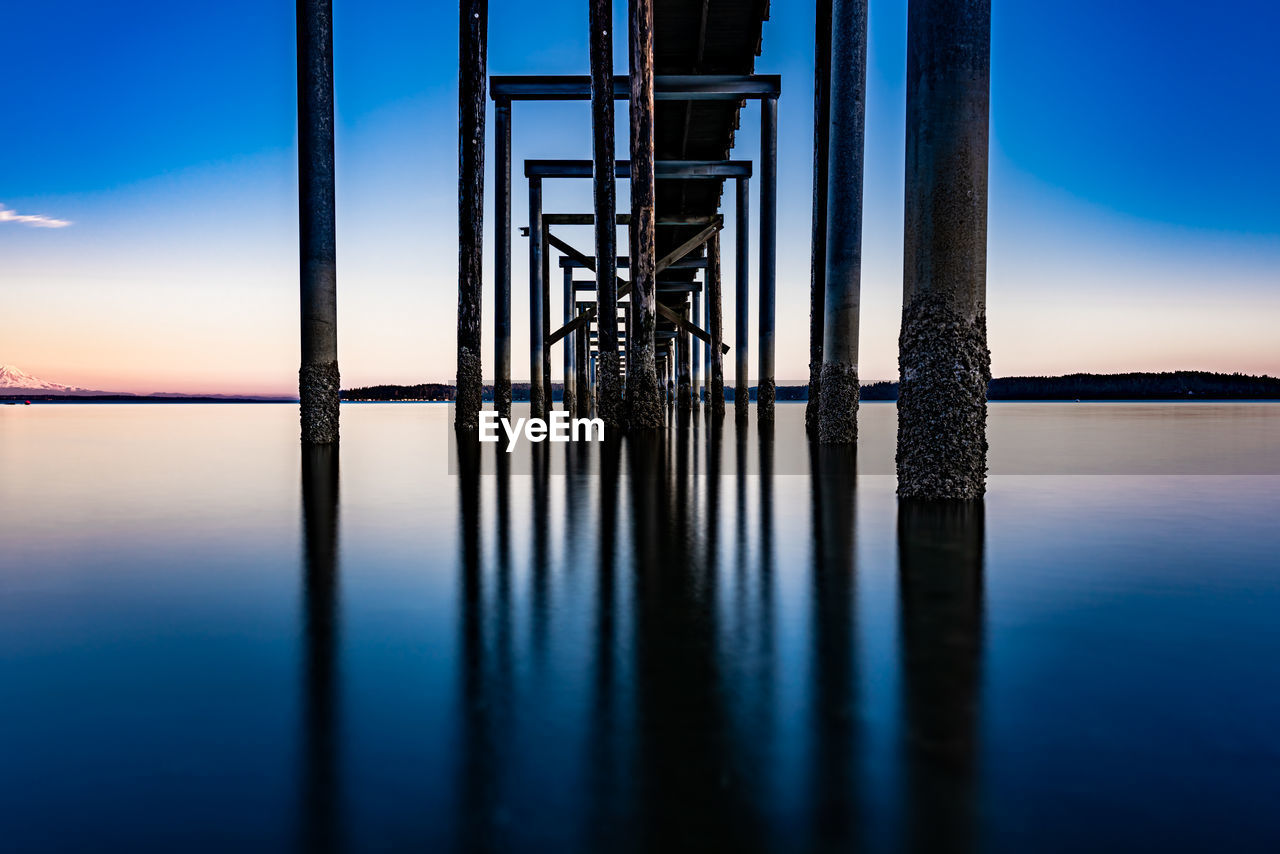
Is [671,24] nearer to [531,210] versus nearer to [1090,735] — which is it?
[531,210]

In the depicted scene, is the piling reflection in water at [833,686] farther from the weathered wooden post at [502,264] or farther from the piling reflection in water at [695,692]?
the weathered wooden post at [502,264]

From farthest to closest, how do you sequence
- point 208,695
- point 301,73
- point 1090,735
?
point 301,73
point 208,695
point 1090,735

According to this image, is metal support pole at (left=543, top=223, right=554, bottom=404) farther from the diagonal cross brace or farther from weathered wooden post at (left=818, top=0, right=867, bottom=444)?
weathered wooden post at (left=818, top=0, right=867, bottom=444)

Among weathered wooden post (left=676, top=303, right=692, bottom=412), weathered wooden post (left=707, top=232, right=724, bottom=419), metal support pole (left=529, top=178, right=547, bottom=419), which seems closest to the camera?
metal support pole (left=529, top=178, right=547, bottom=419)

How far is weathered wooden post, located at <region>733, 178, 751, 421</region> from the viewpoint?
56.6ft

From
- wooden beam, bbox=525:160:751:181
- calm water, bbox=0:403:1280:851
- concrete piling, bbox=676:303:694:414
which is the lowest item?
calm water, bbox=0:403:1280:851

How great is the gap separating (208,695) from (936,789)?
1.53m

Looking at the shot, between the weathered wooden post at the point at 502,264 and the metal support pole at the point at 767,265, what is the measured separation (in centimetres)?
500

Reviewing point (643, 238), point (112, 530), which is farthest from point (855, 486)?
point (643, 238)

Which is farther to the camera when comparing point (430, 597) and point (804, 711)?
point (430, 597)

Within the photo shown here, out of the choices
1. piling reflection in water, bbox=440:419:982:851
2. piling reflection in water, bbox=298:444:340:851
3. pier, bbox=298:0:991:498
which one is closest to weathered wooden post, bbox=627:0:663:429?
pier, bbox=298:0:991:498

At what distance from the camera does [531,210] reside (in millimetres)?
18594

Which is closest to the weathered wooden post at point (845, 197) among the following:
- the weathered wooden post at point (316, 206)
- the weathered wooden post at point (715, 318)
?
the weathered wooden post at point (316, 206)

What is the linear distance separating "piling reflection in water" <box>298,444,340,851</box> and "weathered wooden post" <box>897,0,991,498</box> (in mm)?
3402
